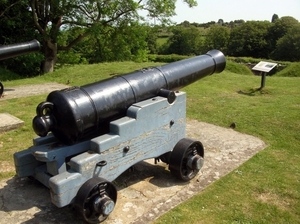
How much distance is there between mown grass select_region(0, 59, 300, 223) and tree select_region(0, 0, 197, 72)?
A: 371 cm

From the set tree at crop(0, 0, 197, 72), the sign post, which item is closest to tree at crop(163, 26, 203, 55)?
tree at crop(0, 0, 197, 72)

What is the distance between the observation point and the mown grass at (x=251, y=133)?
3.00 meters

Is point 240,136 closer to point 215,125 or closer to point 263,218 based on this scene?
point 215,125

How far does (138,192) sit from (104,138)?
31.5 inches

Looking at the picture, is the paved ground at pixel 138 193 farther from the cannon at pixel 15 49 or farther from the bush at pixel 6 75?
the bush at pixel 6 75

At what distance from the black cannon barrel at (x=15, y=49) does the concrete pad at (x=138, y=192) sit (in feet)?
15.0

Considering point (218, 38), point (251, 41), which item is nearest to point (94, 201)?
point (251, 41)

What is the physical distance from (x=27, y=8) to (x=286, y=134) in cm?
1166

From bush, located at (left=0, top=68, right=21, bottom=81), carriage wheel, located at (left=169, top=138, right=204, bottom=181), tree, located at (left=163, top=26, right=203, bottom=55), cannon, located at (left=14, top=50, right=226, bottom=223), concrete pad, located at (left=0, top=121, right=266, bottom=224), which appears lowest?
tree, located at (left=163, top=26, right=203, bottom=55)

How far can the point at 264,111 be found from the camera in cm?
609

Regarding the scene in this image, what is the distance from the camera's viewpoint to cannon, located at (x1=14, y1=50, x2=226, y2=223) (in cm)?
266

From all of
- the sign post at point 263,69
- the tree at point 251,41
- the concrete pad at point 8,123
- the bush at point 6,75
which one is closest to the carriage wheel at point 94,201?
the concrete pad at point 8,123

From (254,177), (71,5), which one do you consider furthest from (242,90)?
(71,5)

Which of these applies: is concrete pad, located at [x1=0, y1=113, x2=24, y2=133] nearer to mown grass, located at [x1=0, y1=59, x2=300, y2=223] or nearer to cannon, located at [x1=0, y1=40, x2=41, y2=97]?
mown grass, located at [x1=0, y1=59, x2=300, y2=223]
